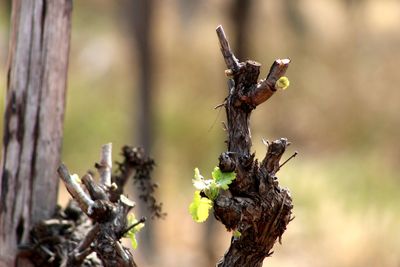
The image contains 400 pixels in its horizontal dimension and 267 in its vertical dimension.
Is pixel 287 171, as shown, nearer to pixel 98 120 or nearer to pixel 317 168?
pixel 317 168

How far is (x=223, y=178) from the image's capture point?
8.40ft

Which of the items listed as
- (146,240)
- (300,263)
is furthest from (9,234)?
(300,263)

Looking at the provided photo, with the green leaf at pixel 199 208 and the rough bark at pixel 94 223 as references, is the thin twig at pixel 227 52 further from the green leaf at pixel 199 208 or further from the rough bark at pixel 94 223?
the rough bark at pixel 94 223

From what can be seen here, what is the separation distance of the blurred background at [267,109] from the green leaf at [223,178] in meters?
→ 4.78

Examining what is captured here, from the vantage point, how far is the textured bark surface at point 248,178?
8.49ft

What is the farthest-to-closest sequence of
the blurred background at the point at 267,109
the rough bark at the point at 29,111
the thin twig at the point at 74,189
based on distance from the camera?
1. the blurred background at the point at 267,109
2. the rough bark at the point at 29,111
3. the thin twig at the point at 74,189

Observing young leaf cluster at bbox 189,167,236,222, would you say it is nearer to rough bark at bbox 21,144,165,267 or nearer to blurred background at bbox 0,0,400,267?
rough bark at bbox 21,144,165,267

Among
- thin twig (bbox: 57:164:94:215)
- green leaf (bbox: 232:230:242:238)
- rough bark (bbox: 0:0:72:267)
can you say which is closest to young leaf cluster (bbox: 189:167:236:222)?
green leaf (bbox: 232:230:242:238)

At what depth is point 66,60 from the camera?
345 centimetres

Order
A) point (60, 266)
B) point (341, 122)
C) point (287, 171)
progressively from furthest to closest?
point (341, 122)
point (287, 171)
point (60, 266)

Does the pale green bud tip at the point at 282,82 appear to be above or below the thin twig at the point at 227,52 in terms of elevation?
below

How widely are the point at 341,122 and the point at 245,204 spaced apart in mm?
9943

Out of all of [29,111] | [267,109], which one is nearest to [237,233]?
[29,111]

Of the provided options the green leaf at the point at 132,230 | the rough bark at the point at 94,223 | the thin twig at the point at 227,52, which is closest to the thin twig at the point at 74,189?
the rough bark at the point at 94,223
